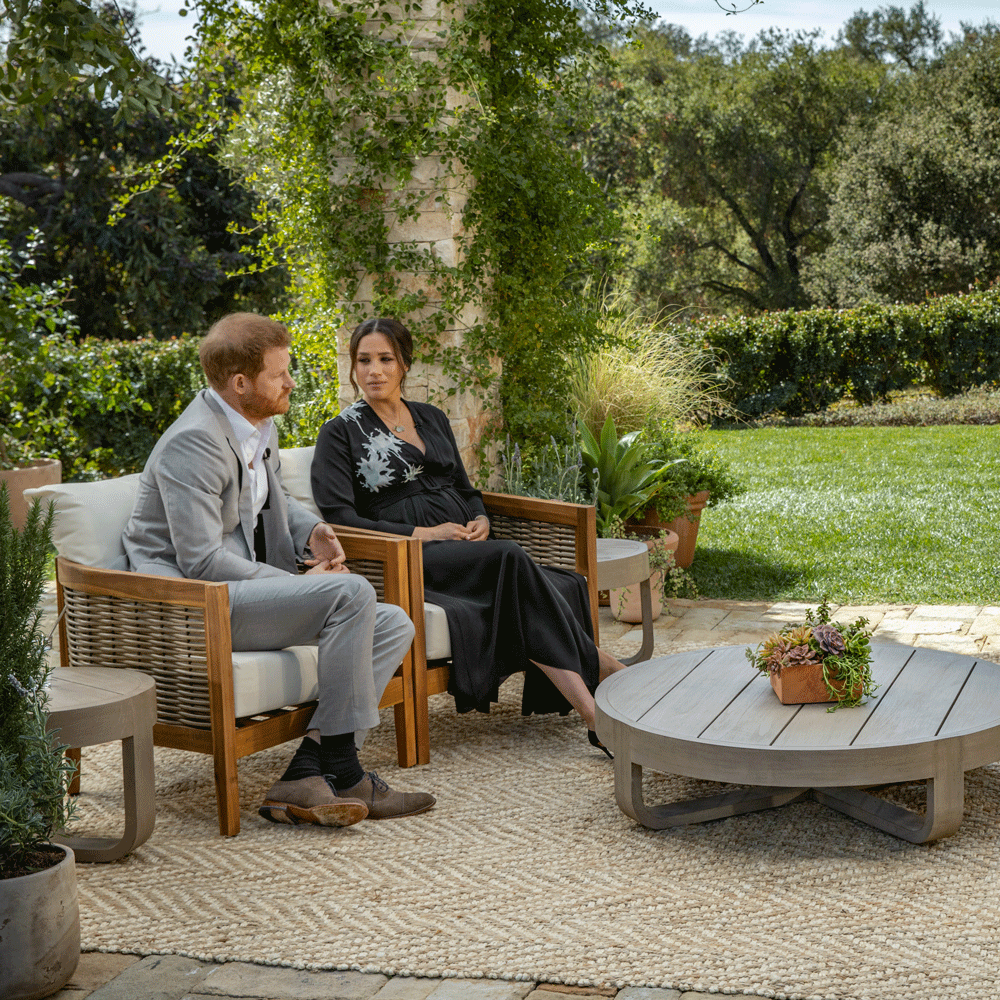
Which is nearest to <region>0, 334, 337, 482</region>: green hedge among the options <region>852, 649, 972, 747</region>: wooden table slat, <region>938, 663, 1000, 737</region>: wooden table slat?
<region>852, 649, 972, 747</region>: wooden table slat

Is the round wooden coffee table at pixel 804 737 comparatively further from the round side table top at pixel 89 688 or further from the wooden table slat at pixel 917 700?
the round side table top at pixel 89 688

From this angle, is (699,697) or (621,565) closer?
(699,697)

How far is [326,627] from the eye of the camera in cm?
301

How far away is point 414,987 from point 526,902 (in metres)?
0.41

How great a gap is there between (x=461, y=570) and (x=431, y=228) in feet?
6.06

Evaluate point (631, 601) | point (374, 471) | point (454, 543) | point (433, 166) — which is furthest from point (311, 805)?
point (433, 166)

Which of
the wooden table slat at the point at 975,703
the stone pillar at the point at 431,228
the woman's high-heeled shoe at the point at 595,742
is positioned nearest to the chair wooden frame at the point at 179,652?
the woman's high-heeled shoe at the point at 595,742

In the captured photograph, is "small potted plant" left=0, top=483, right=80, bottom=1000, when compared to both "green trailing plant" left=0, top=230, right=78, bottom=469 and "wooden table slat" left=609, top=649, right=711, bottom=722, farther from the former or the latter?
"green trailing plant" left=0, top=230, right=78, bottom=469

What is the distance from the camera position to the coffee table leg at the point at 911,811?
99.7 inches

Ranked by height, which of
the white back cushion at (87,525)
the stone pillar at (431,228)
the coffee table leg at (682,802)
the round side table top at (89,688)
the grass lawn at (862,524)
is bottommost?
the coffee table leg at (682,802)

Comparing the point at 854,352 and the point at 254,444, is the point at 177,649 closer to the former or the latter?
the point at 254,444

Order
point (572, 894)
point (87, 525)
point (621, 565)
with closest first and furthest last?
1. point (572, 894)
2. point (87, 525)
3. point (621, 565)

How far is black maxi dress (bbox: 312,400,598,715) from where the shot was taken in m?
3.48

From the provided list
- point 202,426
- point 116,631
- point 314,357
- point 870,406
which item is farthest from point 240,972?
point 870,406
